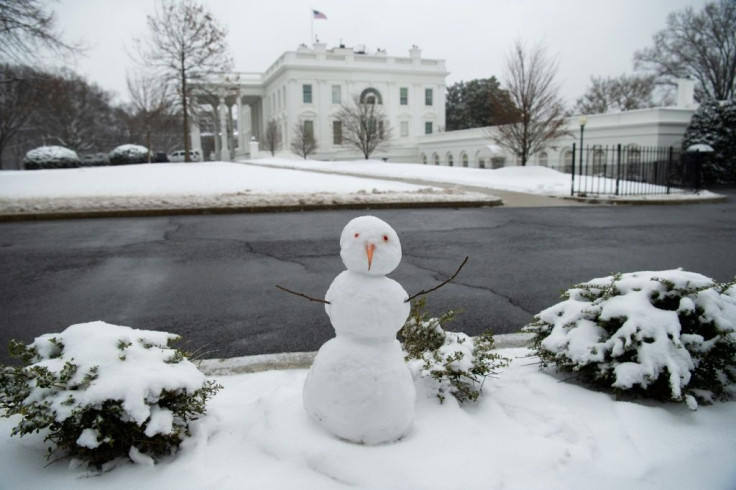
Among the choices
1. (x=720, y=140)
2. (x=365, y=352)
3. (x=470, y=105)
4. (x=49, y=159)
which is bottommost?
(x=365, y=352)

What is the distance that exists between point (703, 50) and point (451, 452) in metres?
Result: 49.0

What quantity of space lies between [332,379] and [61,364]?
1.36m

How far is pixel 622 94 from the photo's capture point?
5016 centimetres

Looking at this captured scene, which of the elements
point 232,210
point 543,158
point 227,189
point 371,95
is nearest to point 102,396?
point 232,210

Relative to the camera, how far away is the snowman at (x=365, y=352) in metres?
2.30

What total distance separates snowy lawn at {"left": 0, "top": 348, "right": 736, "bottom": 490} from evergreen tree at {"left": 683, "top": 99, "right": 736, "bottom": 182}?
29.9m

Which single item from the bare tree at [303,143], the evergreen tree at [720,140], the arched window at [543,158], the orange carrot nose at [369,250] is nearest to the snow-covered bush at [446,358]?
the orange carrot nose at [369,250]

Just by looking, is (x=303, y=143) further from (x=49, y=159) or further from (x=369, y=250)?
(x=369, y=250)

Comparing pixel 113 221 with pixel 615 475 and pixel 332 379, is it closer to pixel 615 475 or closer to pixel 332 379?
pixel 332 379

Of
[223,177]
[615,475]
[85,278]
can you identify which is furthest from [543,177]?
[615,475]

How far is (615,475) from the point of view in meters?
2.29

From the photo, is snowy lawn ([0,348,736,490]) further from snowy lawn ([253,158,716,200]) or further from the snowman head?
snowy lawn ([253,158,716,200])

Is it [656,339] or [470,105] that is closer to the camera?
[656,339]

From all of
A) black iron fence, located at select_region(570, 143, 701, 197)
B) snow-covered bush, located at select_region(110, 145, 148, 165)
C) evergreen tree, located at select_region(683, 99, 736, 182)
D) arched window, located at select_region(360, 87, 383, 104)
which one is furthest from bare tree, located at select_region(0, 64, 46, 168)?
arched window, located at select_region(360, 87, 383, 104)
